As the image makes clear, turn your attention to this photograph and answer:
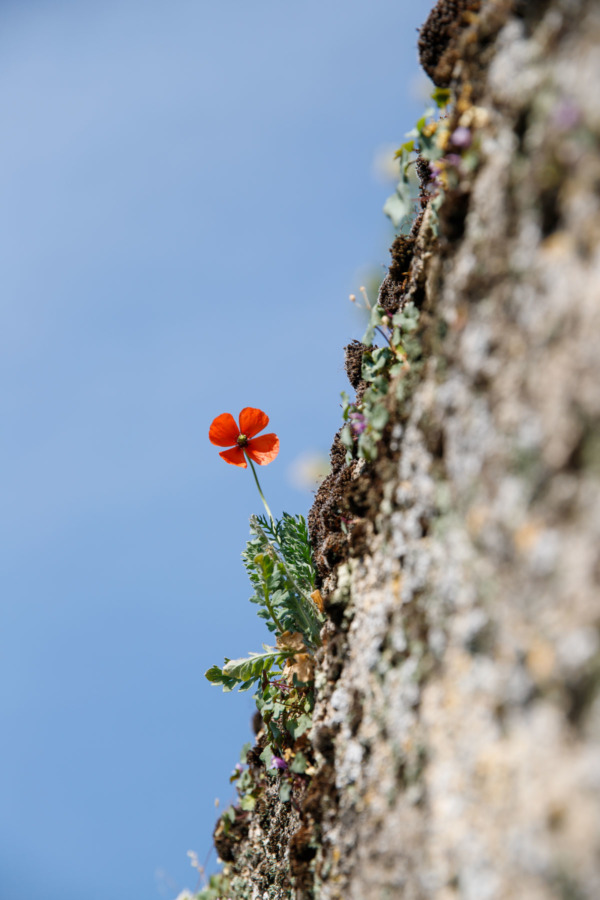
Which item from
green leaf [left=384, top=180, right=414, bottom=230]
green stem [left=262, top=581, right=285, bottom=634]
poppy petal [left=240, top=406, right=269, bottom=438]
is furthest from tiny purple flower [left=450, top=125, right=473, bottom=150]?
green stem [left=262, top=581, right=285, bottom=634]

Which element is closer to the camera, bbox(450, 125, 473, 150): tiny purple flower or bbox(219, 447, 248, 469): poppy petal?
bbox(450, 125, 473, 150): tiny purple flower

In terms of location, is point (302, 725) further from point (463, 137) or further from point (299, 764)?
point (463, 137)

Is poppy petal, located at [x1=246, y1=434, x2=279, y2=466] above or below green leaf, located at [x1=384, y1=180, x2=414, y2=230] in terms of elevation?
above

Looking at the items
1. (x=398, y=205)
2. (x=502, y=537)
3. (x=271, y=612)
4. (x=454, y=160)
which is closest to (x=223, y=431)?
(x=271, y=612)

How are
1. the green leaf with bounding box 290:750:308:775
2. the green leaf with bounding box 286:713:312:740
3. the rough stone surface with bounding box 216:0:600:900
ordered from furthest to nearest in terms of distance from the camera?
the green leaf with bounding box 286:713:312:740 < the green leaf with bounding box 290:750:308:775 < the rough stone surface with bounding box 216:0:600:900

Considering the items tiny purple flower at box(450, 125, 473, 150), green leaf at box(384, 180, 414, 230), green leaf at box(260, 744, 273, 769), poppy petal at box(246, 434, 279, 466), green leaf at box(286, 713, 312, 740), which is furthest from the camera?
poppy petal at box(246, 434, 279, 466)

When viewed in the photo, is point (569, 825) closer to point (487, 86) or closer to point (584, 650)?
point (584, 650)

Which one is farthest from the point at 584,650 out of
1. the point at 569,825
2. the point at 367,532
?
the point at 367,532

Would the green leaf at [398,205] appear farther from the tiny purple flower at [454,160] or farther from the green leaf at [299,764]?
the green leaf at [299,764]

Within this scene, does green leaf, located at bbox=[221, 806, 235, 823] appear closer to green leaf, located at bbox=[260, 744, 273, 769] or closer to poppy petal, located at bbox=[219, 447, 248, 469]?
green leaf, located at bbox=[260, 744, 273, 769]
